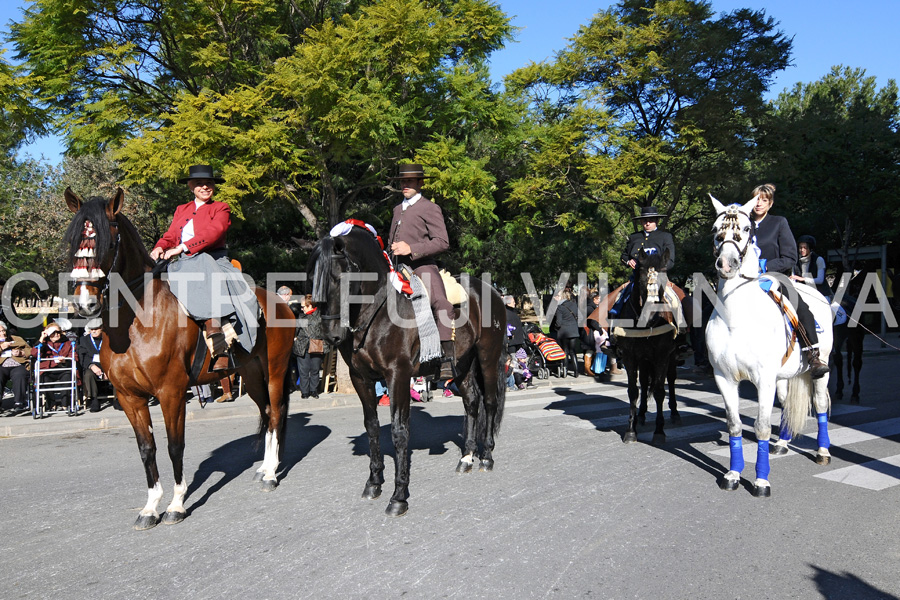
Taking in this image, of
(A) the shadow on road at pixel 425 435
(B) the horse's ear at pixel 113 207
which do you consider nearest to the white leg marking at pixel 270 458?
(A) the shadow on road at pixel 425 435

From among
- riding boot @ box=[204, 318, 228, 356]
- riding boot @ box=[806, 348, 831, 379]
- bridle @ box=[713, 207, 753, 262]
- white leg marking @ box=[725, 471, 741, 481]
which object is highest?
bridle @ box=[713, 207, 753, 262]

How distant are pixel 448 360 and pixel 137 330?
2.88 meters

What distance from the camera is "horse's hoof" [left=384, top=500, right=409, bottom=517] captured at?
5320 mm

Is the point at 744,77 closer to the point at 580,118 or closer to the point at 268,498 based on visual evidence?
the point at 580,118

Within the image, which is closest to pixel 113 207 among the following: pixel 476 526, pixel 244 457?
pixel 244 457

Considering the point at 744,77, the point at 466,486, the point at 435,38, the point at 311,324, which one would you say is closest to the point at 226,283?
the point at 311,324

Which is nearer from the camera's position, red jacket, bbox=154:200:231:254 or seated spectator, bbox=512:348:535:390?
red jacket, bbox=154:200:231:254

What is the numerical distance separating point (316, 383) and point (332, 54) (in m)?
6.44

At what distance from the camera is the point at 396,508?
17.5 feet

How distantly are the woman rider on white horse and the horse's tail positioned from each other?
189 mm

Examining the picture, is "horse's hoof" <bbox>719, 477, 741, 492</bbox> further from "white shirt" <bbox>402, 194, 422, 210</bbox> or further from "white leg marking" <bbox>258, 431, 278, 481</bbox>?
"white leg marking" <bbox>258, 431, 278, 481</bbox>

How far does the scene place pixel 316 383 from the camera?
13266mm

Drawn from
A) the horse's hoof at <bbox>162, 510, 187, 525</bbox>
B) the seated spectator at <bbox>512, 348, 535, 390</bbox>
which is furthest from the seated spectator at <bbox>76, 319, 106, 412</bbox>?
the seated spectator at <bbox>512, 348, 535, 390</bbox>

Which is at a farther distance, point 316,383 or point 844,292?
point 316,383
